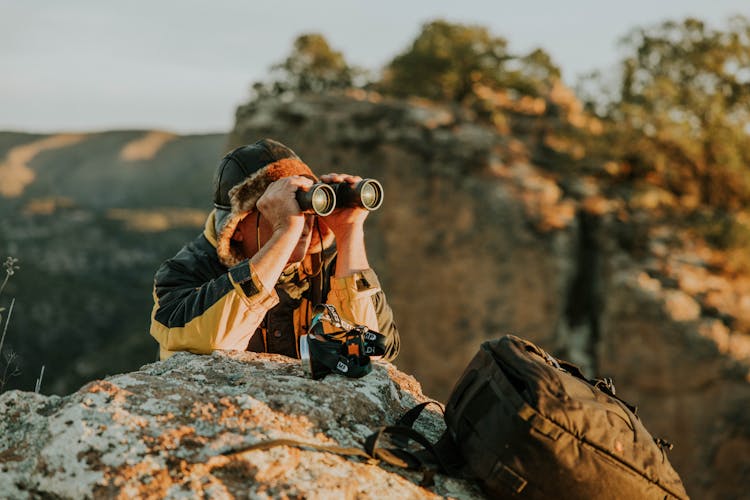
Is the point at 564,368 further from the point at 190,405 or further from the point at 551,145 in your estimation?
the point at 551,145

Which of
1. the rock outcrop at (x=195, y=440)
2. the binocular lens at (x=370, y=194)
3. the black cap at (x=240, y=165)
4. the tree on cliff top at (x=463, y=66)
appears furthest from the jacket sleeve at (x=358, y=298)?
the tree on cliff top at (x=463, y=66)

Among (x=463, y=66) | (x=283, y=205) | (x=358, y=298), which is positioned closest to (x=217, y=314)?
(x=283, y=205)

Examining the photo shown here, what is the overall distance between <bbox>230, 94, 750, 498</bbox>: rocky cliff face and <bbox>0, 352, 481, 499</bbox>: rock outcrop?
316 inches

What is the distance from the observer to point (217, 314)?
2934mm

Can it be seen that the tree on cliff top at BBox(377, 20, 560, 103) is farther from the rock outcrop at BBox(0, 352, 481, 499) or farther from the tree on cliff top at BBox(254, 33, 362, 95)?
the rock outcrop at BBox(0, 352, 481, 499)

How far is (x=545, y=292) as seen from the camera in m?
11.2

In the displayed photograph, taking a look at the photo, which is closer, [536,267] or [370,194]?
[370,194]

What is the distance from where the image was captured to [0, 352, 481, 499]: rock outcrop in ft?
6.33

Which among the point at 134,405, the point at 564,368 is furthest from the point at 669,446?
the point at 134,405

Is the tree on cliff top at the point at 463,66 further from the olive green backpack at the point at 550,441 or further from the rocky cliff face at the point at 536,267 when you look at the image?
the olive green backpack at the point at 550,441

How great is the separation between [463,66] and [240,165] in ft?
33.5

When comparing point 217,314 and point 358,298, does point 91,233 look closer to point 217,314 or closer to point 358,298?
point 358,298

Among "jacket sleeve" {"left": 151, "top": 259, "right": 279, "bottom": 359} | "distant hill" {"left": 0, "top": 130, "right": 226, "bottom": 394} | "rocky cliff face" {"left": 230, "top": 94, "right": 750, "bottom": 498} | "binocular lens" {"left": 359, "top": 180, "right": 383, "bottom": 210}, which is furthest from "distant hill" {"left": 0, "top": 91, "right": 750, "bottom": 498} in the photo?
"jacket sleeve" {"left": 151, "top": 259, "right": 279, "bottom": 359}

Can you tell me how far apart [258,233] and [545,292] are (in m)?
8.44
